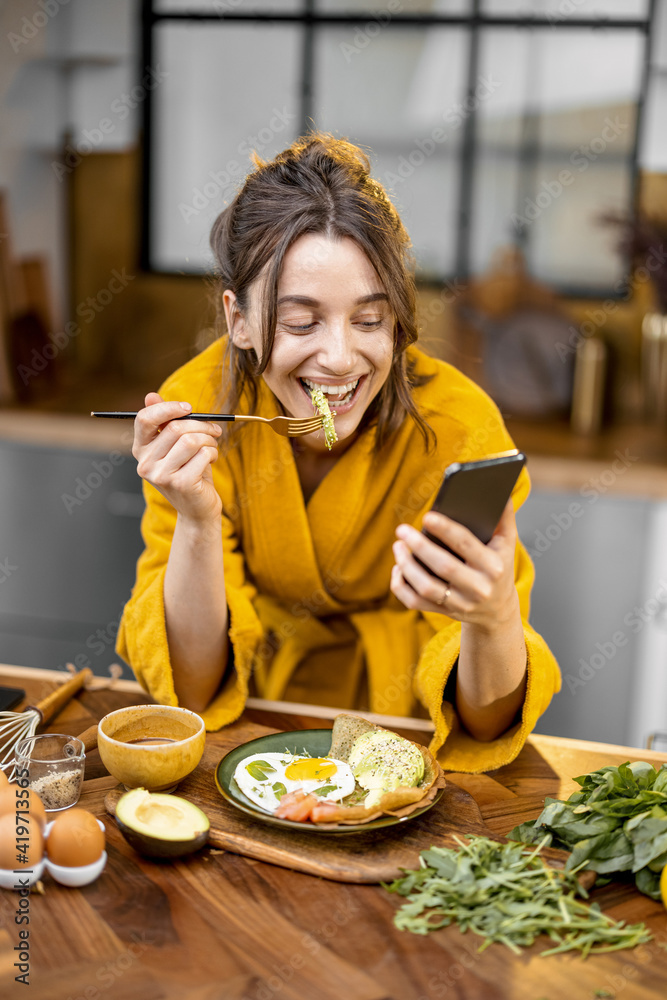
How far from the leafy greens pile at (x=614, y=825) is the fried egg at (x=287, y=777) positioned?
219 mm

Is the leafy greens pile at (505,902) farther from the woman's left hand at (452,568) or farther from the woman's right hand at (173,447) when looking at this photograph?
the woman's right hand at (173,447)

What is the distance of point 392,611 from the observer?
179cm

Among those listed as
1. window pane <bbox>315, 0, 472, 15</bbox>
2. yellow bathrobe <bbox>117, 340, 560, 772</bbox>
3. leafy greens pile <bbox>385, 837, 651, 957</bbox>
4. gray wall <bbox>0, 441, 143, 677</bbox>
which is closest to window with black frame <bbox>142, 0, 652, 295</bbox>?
window pane <bbox>315, 0, 472, 15</bbox>

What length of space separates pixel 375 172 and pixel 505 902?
9.95 feet

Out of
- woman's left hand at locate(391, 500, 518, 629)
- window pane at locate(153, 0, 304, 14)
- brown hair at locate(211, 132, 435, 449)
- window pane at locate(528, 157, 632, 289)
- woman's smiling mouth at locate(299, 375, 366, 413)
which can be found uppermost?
window pane at locate(153, 0, 304, 14)

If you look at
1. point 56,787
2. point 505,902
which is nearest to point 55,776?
point 56,787

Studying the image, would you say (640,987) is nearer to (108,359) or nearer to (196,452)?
(196,452)

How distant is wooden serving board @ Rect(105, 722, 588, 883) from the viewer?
1064 mm

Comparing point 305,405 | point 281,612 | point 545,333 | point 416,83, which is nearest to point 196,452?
point 305,405

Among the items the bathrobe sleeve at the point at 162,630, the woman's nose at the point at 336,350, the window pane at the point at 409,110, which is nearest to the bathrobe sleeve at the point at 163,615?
the bathrobe sleeve at the point at 162,630

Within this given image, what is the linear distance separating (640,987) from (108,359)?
10.9 feet

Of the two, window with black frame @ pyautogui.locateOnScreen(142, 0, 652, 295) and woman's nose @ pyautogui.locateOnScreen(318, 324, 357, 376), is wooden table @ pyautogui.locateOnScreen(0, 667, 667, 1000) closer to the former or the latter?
woman's nose @ pyautogui.locateOnScreen(318, 324, 357, 376)

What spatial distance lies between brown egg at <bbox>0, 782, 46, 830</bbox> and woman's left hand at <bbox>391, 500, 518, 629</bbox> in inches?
18.2

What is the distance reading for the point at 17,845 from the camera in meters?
1.01
